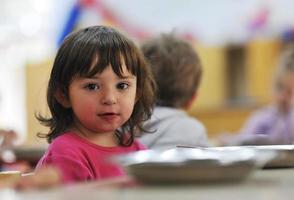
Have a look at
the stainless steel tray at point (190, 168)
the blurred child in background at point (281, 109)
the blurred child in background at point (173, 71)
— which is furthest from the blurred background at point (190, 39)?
the stainless steel tray at point (190, 168)

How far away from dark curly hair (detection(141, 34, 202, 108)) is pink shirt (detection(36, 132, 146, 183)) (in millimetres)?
704

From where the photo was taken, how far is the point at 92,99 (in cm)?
141

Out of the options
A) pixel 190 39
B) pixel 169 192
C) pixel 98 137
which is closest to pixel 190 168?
pixel 169 192

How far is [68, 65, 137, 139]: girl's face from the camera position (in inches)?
55.2

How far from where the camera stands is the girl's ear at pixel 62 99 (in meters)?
1.50

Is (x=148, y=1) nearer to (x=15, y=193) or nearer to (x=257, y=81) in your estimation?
(x=257, y=81)

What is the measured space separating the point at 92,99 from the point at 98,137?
10 centimetres

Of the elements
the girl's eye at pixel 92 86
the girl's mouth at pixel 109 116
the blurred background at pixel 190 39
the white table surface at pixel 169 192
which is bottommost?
the blurred background at pixel 190 39

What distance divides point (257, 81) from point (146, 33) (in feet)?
4.52

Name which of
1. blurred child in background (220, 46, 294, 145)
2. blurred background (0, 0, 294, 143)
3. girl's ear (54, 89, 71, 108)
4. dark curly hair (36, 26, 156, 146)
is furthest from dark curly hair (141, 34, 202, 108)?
blurred background (0, 0, 294, 143)

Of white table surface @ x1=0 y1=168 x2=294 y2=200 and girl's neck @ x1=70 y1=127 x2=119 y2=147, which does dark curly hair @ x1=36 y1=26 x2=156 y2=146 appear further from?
white table surface @ x1=0 y1=168 x2=294 y2=200

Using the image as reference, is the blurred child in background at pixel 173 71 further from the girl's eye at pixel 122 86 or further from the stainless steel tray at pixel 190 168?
the stainless steel tray at pixel 190 168

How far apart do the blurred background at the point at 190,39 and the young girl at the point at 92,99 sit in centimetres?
342

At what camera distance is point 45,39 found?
6.04m
